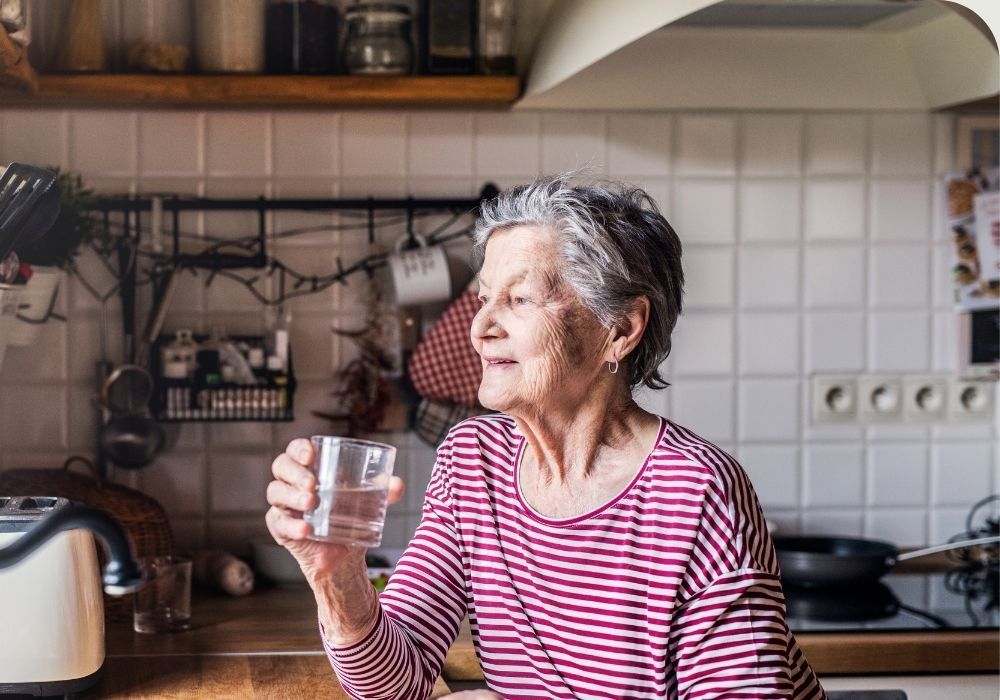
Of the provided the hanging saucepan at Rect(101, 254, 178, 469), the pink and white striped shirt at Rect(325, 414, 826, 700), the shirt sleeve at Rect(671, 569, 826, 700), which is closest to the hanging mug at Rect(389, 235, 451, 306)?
the hanging saucepan at Rect(101, 254, 178, 469)

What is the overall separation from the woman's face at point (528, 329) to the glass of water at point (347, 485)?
11.9 inches

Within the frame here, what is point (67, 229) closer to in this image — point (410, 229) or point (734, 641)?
point (410, 229)

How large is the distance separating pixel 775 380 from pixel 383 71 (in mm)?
1023

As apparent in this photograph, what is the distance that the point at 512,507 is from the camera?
1.51m

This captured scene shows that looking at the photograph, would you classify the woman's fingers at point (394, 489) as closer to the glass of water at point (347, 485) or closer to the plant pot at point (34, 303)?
the glass of water at point (347, 485)

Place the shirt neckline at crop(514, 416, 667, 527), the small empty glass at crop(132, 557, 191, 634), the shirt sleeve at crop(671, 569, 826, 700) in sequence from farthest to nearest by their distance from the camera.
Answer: the small empty glass at crop(132, 557, 191, 634) → the shirt neckline at crop(514, 416, 667, 527) → the shirt sleeve at crop(671, 569, 826, 700)

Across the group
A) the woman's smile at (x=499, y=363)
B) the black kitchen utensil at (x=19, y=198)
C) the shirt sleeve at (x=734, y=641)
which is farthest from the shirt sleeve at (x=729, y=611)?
the black kitchen utensil at (x=19, y=198)

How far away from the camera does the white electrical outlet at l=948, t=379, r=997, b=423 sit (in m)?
2.48

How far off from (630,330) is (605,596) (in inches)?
13.3

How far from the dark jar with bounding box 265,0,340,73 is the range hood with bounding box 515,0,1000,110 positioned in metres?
0.39

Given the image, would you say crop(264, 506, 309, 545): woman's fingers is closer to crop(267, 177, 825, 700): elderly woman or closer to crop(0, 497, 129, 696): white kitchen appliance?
crop(267, 177, 825, 700): elderly woman

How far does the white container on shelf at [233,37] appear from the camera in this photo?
2.16 metres

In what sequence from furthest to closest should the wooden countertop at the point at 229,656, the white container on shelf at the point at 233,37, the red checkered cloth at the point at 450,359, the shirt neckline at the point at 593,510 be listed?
the red checkered cloth at the point at 450,359 < the white container on shelf at the point at 233,37 < the wooden countertop at the point at 229,656 < the shirt neckline at the point at 593,510

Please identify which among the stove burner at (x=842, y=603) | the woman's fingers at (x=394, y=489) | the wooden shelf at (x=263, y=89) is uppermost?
the wooden shelf at (x=263, y=89)
